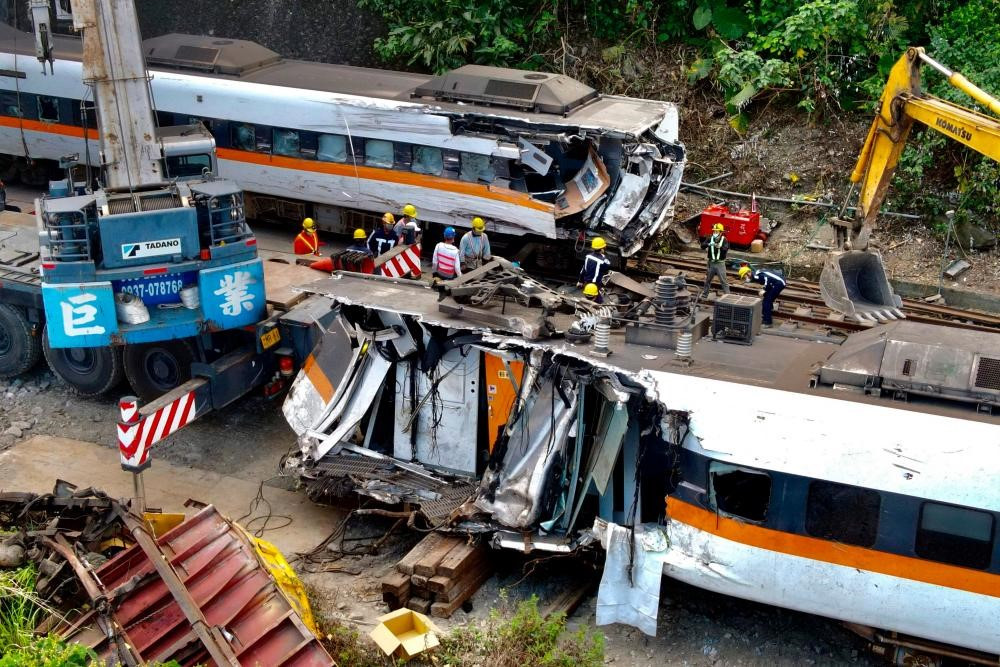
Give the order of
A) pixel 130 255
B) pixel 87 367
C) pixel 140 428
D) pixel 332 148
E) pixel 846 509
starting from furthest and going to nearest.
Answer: pixel 332 148, pixel 87 367, pixel 130 255, pixel 140 428, pixel 846 509

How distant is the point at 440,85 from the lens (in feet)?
53.7

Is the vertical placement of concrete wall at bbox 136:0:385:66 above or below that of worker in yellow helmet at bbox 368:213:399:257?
above

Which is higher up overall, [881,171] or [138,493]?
[881,171]

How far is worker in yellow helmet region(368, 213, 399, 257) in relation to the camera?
14289mm

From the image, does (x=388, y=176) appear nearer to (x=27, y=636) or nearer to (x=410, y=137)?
(x=410, y=137)

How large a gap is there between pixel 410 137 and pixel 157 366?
17.7 ft

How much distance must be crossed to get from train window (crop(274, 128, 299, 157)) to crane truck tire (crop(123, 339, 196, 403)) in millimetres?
5372

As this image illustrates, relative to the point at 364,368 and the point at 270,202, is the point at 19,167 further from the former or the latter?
the point at 364,368

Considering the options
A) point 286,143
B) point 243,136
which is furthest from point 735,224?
point 243,136

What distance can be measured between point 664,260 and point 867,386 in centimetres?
874

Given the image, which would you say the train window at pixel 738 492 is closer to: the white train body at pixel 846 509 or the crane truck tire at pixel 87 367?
the white train body at pixel 846 509

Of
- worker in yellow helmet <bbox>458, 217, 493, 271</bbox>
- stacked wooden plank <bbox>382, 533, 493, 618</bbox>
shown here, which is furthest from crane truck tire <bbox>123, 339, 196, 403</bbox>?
stacked wooden plank <bbox>382, 533, 493, 618</bbox>

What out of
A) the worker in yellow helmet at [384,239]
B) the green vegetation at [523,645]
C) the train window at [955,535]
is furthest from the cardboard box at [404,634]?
the worker in yellow helmet at [384,239]

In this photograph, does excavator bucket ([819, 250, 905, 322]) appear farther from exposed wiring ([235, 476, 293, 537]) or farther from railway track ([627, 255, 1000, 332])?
exposed wiring ([235, 476, 293, 537])
